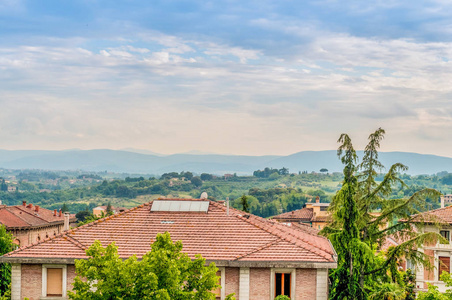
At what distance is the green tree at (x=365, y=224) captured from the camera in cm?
3209

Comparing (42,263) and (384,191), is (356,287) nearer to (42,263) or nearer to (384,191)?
(384,191)

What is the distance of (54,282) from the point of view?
94.8ft

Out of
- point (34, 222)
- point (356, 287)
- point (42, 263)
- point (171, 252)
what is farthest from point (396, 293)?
point (34, 222)

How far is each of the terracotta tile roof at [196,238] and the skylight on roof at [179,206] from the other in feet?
1.05

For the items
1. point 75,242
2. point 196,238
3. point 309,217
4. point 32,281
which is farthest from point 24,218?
point 196,238

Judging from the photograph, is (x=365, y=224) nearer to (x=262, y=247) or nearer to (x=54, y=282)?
(x=262, y=247)

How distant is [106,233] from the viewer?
31.0 meters

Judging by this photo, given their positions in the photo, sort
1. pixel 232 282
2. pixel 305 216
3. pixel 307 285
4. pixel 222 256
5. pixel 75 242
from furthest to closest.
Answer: pixel 305 216 → pixel 75 242 → pixel 222 256 → pixel 232 282 → pixel 307 285

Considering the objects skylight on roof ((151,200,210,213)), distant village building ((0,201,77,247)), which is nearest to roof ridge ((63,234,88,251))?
skylight on roof ((151,200,210,213))

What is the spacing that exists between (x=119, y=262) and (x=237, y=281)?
367 inches

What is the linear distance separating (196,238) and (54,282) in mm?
7271

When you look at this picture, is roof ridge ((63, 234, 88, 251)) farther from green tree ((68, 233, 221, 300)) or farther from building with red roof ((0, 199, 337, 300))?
green tree ((68, 233, 221, 300))

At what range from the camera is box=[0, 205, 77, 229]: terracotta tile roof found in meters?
86.6

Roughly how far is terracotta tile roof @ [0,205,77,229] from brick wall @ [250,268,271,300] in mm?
61479
